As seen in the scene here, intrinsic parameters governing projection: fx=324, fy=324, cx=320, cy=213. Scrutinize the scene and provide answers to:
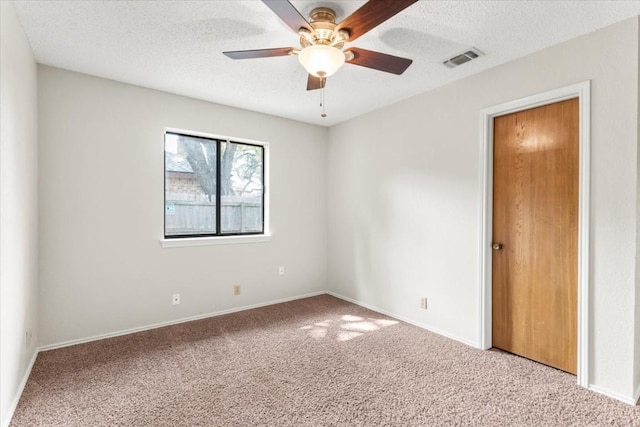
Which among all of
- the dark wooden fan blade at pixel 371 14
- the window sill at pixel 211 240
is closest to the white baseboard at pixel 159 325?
the window sill at pixel 211 240

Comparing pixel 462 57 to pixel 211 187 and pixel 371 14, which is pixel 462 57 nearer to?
pixel 371 14

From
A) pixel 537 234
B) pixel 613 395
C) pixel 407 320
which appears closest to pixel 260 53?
pixel 537 234

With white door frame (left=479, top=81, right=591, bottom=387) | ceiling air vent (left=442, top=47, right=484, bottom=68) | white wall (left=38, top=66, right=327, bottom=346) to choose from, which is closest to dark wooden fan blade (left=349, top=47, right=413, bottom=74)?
ceiling air vent (left=442, top=47, right=484, bottom=68)

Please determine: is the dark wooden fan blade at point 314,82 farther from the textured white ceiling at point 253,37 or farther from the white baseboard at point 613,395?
the white baseboard at point 613,395

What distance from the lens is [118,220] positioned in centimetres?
319

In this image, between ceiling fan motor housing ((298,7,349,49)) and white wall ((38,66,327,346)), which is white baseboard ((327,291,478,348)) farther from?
ceiling fan motor housing ((298,7,349,49))

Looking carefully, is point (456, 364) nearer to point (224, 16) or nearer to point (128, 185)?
point (224, 16)

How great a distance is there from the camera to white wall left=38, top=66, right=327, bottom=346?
287cm

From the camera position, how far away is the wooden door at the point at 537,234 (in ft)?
8.01

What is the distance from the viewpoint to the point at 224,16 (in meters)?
2.10

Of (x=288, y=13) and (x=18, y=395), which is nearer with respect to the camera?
(x=288, y=13)

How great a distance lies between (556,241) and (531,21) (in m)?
1.59

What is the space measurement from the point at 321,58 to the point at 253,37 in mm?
784

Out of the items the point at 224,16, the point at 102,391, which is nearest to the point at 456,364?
the point at 102,391
